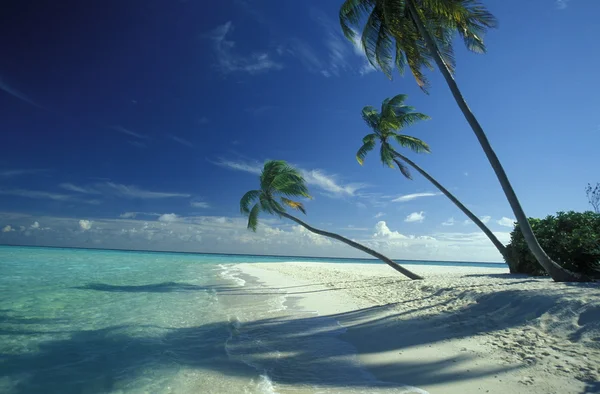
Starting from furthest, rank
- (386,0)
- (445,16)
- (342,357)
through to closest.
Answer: (386,0) < (445,16) < (342,357)

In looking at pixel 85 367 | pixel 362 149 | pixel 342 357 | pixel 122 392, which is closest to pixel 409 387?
pixel 342 357

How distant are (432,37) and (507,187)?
5219 millimetres

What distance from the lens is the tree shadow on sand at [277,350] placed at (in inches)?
151

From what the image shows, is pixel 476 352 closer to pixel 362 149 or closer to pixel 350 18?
pixel 350 18

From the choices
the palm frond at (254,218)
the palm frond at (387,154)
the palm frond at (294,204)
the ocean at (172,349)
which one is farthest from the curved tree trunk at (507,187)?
the palm frond at (254,218)

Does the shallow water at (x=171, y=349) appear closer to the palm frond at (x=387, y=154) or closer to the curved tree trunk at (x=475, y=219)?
the curved tree trunk at (x=475, y=219)

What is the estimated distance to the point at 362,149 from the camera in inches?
707

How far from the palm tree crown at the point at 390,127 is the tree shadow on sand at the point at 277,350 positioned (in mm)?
10960

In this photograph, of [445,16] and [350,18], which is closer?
[445,16]

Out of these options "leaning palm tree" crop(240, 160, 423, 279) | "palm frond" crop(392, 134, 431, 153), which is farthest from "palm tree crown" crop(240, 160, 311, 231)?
"palm frond" crop(392, 134, 431, 153)

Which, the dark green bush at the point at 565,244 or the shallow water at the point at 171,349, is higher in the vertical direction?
the dark green bush at the point at 565,244

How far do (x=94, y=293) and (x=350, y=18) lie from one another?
14050mm

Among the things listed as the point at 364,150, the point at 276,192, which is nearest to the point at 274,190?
the point at 276,192

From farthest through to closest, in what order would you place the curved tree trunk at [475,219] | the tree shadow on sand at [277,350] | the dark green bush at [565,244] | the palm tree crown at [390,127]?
the palm tree crown at [390,127] < the curved tree trunk at [475,219] < the dark green bush at [565,244] < the tree shadow on sand at [277,350]
